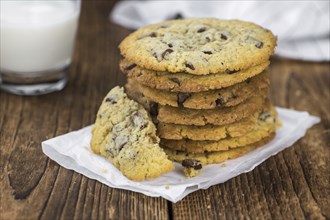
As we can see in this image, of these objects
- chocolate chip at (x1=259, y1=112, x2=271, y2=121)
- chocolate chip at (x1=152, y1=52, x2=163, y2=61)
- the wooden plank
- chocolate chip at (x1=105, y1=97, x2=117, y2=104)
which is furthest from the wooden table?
chocolate chip at (x1=152, y1=52, x2=163, y2=61)

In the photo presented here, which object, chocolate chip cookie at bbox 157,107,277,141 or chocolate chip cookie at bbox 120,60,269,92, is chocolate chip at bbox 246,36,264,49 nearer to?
chocolate chip cookie at bbox 120,60,269,92

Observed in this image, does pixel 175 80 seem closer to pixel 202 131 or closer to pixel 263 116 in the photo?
pixel 202 131

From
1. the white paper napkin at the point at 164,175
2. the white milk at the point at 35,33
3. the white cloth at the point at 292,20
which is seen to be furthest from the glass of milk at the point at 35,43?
the white cloth at the point at 292,20

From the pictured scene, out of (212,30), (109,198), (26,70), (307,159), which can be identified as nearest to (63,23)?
(26,70)

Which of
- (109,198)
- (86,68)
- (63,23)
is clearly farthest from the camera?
(86,68)

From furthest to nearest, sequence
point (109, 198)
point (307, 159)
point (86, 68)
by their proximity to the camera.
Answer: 1. point (86, 68)
2. point (307, 159)
3. point (109, 198)

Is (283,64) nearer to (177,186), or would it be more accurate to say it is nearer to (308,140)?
(308,140)
